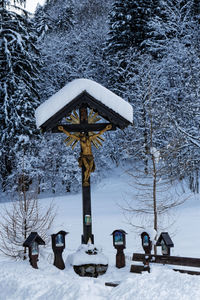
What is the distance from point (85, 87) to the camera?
8422 mm

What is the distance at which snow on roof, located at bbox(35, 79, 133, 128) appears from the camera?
831 centimetres

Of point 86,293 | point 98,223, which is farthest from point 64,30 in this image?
point 86,293

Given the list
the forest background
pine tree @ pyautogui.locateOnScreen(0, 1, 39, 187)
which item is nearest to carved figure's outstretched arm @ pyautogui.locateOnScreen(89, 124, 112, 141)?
the forest background

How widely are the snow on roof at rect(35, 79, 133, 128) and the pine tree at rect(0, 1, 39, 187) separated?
16954 millimetres

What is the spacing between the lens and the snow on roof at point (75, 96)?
831 centimetres

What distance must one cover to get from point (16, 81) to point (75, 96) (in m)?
18.4

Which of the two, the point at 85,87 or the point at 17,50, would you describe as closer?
the point at 85,87

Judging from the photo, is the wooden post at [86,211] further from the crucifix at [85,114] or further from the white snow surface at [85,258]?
the white snow surface at [85,258]

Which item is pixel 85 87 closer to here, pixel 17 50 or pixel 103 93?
pixel 103 93

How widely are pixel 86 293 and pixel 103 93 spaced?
468 cm

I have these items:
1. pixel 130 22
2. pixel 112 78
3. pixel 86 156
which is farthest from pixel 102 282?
pixel 130 22

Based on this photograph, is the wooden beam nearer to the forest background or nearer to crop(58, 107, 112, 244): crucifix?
crop(58, 107, 112, 244): crucifix

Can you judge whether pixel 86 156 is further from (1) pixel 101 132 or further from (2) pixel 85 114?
(2) pixel 85 114

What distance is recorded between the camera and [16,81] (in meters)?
25.5
